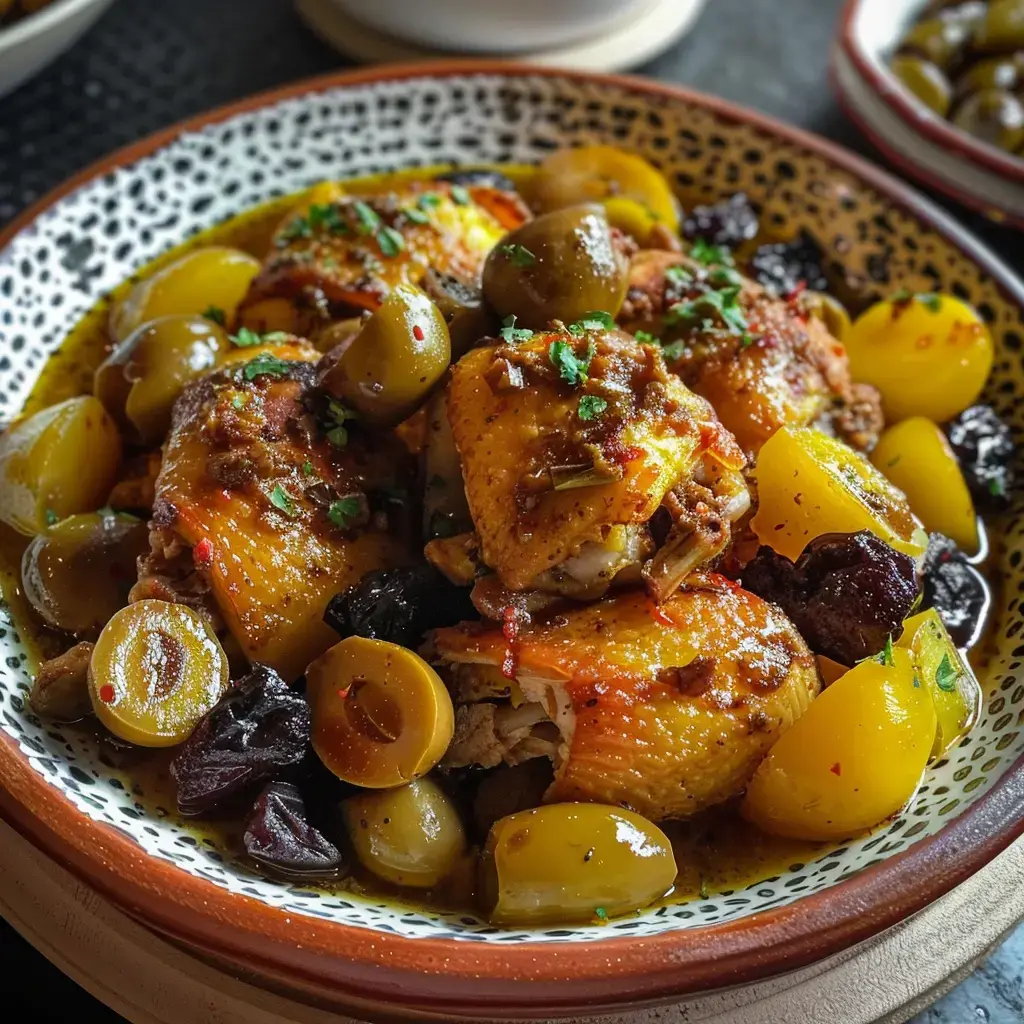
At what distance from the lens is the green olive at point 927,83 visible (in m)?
3.73

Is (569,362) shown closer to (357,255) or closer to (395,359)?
(395,359)

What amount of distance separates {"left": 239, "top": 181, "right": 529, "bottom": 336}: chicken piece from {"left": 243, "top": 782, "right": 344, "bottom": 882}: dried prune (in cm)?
107

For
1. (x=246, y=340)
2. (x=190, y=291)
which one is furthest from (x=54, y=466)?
(x=190, y=291)

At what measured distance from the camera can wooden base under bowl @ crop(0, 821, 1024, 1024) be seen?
1.64 metres

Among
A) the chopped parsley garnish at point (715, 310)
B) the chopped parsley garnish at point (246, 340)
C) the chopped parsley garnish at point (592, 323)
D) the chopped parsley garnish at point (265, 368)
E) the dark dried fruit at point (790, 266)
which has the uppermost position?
the chopped parsley garnish at point (592, 323)

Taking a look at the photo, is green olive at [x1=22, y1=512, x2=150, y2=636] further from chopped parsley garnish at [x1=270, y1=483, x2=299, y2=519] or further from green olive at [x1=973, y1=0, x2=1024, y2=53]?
green olive at [x1=973, y1=0, x2=1024, y2=53]

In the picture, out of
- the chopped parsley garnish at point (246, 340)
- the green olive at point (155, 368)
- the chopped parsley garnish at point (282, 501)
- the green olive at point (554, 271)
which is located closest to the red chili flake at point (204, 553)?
the chopped parsley garnish at point (282, 501)

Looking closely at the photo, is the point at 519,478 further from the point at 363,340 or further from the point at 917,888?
the point at 917,888

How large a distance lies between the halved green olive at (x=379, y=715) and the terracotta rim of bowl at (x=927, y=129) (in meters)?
2.53

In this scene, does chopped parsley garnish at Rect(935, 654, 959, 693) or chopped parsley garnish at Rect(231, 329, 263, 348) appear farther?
chopped parsley garnish at Rect(231, 329, 263, 348)

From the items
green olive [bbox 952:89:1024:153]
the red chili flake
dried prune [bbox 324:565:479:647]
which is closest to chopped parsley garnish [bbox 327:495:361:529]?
dried prune [bbox 324:565:479:647]

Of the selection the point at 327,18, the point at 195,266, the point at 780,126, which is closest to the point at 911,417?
the point at 780,126

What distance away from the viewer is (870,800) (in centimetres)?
174

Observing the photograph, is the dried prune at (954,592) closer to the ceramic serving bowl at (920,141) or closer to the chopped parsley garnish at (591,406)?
the chopped parsley garnish at (591,406)
